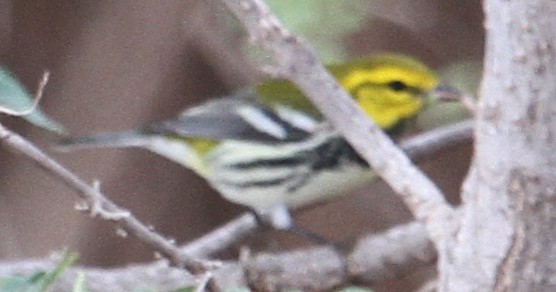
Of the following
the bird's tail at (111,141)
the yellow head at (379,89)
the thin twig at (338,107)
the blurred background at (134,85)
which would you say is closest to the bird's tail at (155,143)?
the bird's tail at (111,141)

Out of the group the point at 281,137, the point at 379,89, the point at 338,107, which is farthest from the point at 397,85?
the point at 338,107

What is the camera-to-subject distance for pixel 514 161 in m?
0.46

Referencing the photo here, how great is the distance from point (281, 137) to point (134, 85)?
0.63 meters

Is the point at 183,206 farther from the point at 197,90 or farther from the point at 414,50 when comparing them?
the point at 414,50

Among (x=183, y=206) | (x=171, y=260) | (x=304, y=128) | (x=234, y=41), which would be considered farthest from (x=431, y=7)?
(x=171, y=260)

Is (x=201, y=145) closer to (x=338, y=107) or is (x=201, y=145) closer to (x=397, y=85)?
(x=397, y=85)

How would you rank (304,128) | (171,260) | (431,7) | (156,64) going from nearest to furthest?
(171,260)
(304,128)
(156,64)
(431,7)

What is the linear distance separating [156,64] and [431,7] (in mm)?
521

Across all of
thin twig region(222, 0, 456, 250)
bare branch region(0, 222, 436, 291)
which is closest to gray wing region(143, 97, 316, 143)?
bare branch region(0, 222, 436, 291)

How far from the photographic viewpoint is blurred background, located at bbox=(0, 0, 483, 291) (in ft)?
5.44

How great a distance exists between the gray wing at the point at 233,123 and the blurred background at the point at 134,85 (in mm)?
381

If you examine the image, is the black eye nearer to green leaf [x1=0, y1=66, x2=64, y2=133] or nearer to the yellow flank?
the yellow flank

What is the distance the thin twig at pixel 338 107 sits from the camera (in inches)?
22.7

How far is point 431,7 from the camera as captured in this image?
180cm
